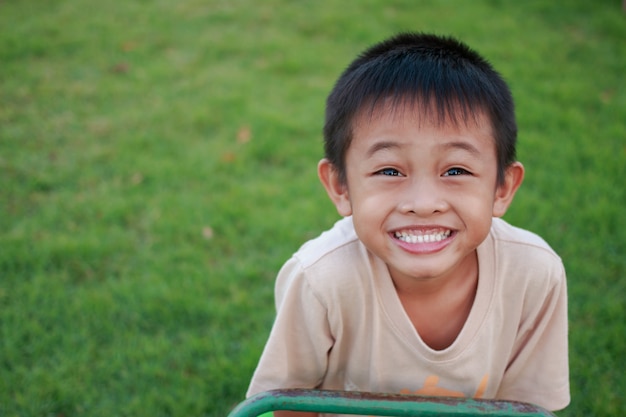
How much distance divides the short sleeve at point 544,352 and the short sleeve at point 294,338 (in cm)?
57

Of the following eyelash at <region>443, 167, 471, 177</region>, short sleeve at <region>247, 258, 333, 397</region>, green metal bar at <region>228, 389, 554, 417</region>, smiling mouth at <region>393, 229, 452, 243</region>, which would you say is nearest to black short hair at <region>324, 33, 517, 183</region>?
eyelash at <region>443, 167, 471, 177</region>

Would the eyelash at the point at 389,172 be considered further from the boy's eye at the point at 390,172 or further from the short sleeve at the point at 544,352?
the short sleeve at the point at 544,352

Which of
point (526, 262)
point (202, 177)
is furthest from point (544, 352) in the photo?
point (202, 177)

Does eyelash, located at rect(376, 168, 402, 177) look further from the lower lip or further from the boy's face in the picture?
the lower lip

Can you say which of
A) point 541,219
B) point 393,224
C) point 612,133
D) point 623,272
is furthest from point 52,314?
point 612,133

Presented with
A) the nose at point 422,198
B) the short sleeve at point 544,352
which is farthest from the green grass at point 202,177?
the nose at point 422,198

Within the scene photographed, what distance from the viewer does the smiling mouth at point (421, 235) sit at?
1.46 metres

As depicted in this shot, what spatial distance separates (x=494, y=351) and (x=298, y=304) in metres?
0.58

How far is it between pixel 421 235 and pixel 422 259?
61 mm

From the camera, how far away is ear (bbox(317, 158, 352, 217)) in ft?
5.29

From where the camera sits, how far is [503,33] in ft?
17.4

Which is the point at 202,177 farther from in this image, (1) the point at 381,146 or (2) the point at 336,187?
(1) the point at 381,146

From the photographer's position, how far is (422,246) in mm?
1470

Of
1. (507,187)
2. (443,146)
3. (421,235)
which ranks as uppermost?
(443,146)
